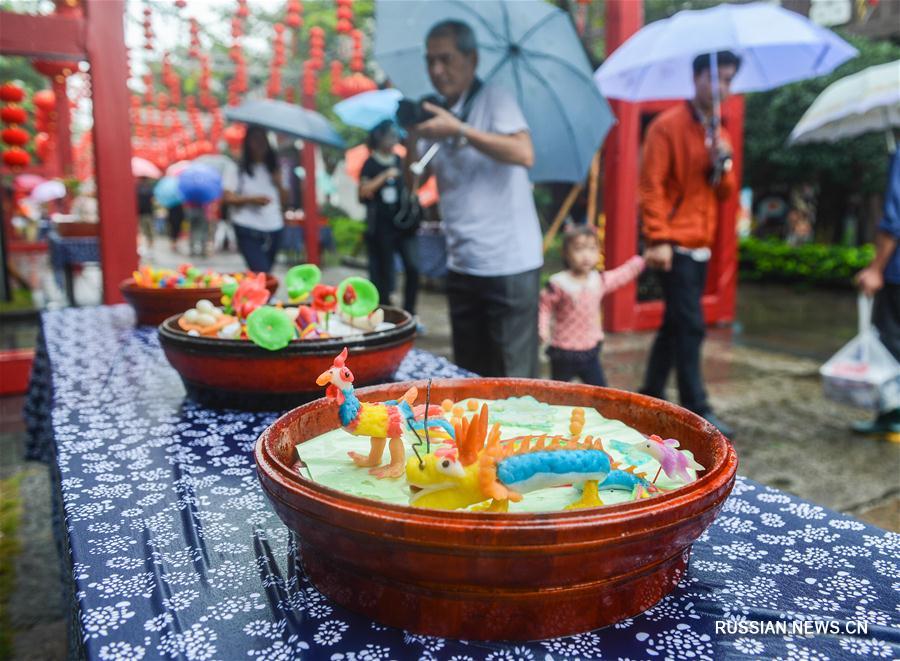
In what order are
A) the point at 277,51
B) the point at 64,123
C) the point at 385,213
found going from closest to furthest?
the point at 385,213, the point at 277,51, the point at 64,123

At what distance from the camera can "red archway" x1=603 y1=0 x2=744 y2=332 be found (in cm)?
566

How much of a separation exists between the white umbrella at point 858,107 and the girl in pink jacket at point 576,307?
186 centimetres

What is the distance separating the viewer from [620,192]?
589 centimetres

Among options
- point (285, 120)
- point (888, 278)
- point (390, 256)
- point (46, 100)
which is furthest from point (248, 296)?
point (46, 100)

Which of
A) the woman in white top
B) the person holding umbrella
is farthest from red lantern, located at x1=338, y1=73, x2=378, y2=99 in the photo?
the woman in white top

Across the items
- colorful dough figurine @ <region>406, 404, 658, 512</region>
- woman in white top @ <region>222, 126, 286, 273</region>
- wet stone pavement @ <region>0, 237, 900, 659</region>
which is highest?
woman in white top @ <region>222, 126, 286, 273</region>

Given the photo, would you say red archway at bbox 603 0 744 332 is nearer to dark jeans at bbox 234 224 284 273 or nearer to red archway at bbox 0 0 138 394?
dark jeans at bbox 234 224 284 273

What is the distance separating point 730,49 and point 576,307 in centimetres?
133

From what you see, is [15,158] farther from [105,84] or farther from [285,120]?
[105,84]

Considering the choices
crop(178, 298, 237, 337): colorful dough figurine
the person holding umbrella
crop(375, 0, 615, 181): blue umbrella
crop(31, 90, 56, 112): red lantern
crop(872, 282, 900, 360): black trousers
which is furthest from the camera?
crop(31, 90, 56, 112): red lantern

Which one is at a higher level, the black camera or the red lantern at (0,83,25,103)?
the red lantern at (0,83,25,103)

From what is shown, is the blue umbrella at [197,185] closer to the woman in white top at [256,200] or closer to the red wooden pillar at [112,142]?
the woman in white top at [256,200]

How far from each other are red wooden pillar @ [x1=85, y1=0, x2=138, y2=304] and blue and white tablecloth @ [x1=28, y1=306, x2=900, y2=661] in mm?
3403

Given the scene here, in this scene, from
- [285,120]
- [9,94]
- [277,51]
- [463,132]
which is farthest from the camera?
[277,51]
